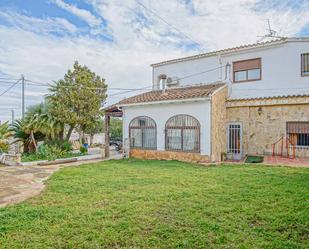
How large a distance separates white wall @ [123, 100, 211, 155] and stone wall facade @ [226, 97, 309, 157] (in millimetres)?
3512

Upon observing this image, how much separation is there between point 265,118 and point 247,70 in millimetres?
Result: 3961

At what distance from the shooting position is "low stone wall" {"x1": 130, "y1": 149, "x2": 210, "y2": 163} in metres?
15.6

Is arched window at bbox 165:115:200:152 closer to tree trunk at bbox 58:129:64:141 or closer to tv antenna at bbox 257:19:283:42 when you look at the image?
tv antenna at bbox 257:19:283:42

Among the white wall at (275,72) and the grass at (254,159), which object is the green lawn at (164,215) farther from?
the white wall at (275,72)

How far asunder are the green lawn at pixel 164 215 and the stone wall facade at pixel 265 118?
7351 millimetres

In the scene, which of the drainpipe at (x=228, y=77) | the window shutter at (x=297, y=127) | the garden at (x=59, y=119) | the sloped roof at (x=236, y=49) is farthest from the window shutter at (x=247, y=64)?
the garden at (x=59, y=119)

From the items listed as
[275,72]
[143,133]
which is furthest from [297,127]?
[143,133]

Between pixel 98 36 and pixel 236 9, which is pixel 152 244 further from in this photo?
pixel 98 36

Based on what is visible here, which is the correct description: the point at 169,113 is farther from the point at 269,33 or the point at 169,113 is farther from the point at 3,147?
the point at 3,147

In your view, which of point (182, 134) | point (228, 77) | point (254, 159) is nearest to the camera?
point (254, 159)

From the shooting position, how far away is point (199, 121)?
15656mm

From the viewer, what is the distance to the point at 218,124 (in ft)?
53.5

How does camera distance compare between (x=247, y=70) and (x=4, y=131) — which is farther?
(x=4, y=131)

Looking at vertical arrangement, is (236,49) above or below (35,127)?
above
